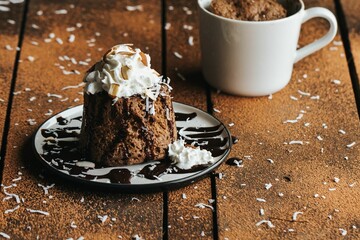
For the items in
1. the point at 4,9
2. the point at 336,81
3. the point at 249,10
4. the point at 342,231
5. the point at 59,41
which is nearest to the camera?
the point at 342,231

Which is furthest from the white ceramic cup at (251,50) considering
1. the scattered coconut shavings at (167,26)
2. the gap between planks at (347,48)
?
the scattered coconut shavings at (167,26)

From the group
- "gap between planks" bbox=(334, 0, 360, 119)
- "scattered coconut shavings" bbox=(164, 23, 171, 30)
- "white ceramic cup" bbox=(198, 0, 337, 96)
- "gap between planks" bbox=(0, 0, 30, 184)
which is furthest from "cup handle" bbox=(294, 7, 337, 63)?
"gap between planks" bbox=(0, 0, 30, 184)

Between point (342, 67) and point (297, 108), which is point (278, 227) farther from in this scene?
point (342, 67)

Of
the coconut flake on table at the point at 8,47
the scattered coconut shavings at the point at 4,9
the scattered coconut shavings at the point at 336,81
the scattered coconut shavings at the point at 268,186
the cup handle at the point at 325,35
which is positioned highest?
A: the cup handle at the point at 325,35

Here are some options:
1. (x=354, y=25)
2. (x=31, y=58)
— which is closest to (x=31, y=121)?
(x=31, y=58)

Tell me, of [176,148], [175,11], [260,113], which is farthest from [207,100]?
[175,11]

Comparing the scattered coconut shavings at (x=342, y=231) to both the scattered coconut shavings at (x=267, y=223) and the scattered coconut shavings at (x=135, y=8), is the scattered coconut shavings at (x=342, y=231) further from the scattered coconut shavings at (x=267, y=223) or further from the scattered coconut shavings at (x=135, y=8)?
the scattered coconut shavings at (x=135, y=8)

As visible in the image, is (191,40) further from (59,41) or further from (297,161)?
(297,161)
